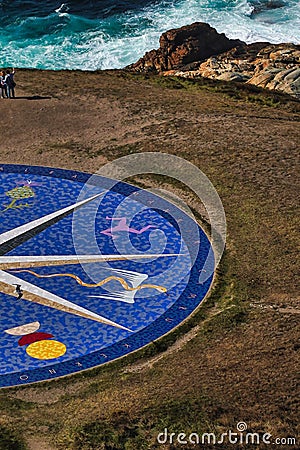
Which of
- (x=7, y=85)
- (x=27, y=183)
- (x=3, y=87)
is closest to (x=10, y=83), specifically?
(x=7, y=85)

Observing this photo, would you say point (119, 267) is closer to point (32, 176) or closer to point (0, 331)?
point (0, 331)

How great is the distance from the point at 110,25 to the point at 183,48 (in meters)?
19.1

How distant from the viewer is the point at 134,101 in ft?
147

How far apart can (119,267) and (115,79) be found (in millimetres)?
21006

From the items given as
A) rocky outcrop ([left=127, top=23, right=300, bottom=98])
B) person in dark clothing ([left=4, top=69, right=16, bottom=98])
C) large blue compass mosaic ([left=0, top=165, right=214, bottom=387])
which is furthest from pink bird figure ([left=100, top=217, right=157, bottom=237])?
rocky outcrop ([left=127, top=23, right=300, bottom=98])

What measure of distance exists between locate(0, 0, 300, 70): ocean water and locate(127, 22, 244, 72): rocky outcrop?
8.30 metres

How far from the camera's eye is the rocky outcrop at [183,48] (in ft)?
193

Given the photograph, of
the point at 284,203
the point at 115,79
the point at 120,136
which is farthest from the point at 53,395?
the point at 115,79

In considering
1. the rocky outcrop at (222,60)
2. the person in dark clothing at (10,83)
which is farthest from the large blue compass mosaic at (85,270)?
the rocky outcrop at (222,60)

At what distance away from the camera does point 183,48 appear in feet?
193

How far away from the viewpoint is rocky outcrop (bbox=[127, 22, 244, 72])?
193 feet

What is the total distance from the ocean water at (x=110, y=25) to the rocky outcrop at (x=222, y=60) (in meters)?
9.24

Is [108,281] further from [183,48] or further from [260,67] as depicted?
[183,48]

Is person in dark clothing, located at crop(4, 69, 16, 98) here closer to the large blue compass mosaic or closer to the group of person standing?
the group of person standing
